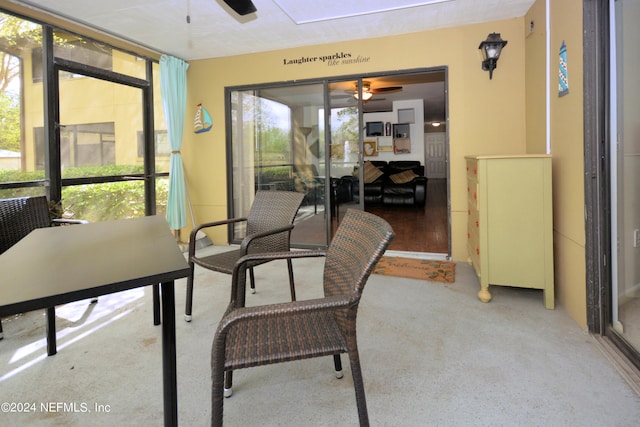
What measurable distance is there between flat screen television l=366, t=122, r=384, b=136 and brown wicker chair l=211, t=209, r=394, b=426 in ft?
32.4

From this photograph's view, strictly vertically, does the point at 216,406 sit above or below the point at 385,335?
above

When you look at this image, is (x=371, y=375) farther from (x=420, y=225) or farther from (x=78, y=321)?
(x=420, y=225)

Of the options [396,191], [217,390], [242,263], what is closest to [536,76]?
[242,263]

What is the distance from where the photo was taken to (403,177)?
8.48m

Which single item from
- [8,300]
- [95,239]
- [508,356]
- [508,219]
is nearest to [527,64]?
[508,219]

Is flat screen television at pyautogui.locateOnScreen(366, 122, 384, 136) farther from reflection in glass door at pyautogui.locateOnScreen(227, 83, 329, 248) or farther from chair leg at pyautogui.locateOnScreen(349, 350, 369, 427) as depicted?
chair leg at pyautogui.locateOnScreen(349, 350, 369, 427)

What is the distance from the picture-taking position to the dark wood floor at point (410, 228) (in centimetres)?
472

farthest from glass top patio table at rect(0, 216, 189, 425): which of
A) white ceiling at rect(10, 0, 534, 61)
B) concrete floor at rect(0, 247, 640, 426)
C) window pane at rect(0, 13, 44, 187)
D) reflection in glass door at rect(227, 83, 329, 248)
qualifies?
reflection in glass door at rect(227, 83, 329, 248)

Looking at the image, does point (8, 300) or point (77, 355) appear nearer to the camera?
point (8, 300)

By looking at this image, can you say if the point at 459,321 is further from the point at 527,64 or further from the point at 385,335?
the point at 527,64

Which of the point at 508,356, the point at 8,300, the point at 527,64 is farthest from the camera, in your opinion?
the point at 527,64

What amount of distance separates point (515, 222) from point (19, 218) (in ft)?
11.3

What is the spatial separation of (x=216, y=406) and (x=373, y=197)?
7189 millimetres

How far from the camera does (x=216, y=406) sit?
1.22m
